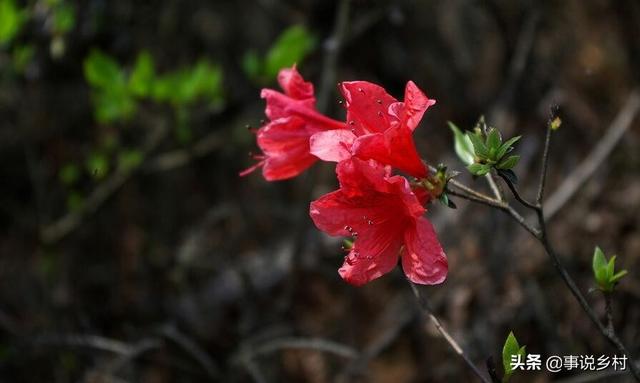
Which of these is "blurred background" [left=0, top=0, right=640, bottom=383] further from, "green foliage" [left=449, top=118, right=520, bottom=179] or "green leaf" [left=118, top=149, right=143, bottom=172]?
"green foliage" [left=449, top=118, right=520, bottom=179]

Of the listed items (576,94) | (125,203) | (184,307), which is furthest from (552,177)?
(125,203)

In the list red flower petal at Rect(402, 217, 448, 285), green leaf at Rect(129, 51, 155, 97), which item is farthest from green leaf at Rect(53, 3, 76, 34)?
red flower petal at Rect(402, 217, 448, 285)

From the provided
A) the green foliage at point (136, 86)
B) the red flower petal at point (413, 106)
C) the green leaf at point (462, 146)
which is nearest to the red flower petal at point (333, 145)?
the red flower petal at point (413, 106)

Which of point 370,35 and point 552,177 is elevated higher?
point 370,35

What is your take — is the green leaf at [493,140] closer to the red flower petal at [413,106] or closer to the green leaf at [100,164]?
the red flower petal at [413,106]

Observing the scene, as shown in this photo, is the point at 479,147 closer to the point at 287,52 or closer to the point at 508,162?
the point at 508,162

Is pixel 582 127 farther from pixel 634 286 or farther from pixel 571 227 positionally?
pixel 634 286
